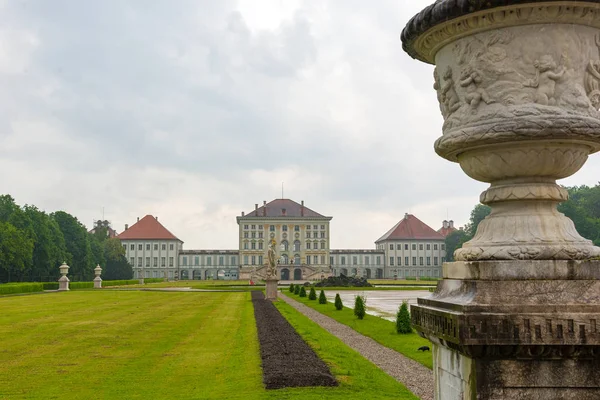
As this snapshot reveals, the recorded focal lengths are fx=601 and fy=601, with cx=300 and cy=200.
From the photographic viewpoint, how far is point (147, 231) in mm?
110000

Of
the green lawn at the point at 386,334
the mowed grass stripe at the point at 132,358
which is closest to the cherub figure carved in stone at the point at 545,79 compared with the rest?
the mowed grass stripe at the point at 132,358

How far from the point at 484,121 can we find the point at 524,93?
7.9 inches

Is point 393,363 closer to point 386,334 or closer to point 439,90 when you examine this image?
point 386,334

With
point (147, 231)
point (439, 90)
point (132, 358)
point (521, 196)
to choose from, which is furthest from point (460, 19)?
point (147, 231)

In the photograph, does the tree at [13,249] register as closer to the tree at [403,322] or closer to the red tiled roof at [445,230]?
the tree at [403,322]

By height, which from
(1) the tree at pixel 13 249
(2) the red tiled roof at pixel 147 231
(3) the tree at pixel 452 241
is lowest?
(1) the tree at pixel 13 249

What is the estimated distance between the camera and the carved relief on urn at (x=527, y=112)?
2.50m

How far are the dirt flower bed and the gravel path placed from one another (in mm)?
1148

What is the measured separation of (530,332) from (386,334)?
12802 millimetres

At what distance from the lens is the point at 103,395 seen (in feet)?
25.7

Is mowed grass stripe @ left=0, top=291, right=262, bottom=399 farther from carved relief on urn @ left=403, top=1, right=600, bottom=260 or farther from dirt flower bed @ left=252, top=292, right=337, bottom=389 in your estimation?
carved relief on urn @ left=403, top=1, right=600, bottom=260

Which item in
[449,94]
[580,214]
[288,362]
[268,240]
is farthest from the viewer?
[268,240]

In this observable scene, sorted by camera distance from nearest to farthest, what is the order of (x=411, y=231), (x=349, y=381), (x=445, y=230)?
(x=349, y=381) → (x=411, y=231) → (x=445, y=230)

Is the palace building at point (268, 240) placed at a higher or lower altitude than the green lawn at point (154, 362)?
higher
